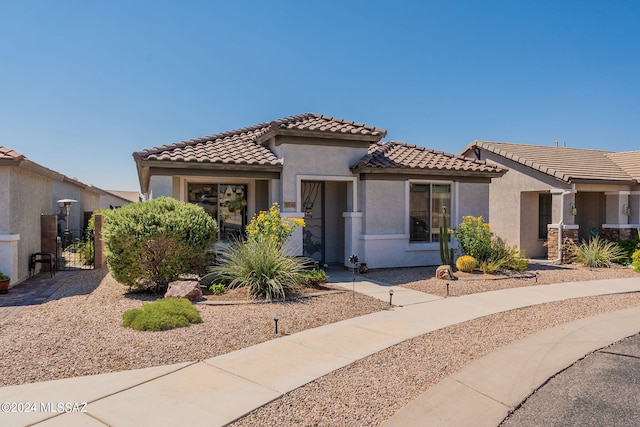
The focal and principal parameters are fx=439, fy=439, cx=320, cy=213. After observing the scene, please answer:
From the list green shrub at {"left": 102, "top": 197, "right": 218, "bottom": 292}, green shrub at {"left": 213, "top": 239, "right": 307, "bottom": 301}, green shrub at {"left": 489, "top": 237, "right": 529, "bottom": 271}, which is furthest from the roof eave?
green shrub at {"left": 102, "top": 197, "right": 218, "bottom": 292}

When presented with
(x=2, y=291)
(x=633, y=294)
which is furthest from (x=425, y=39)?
(x=2, y=291)

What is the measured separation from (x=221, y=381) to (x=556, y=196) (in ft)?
53.6

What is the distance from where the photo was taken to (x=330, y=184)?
14711 millimetres

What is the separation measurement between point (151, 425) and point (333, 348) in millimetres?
2836

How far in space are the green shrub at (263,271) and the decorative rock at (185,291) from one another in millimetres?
830

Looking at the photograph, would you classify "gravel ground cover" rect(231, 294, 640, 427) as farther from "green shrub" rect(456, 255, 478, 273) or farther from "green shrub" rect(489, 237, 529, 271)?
"green shrub" rect(489, 237, 529, 271)

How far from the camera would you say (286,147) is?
496 inches

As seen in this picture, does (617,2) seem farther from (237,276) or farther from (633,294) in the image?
(237,276)

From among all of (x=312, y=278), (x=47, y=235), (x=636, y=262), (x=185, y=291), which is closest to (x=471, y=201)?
(x=636, y=262)

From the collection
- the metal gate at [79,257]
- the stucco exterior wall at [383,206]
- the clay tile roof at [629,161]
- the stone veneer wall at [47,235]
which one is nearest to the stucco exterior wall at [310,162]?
the stucco exterior wall at [383,206]

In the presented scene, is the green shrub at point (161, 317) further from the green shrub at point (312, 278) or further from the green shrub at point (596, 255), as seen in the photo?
the green shrub at point (596, 255)

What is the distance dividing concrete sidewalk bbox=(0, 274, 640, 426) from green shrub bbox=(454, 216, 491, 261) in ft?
17.9

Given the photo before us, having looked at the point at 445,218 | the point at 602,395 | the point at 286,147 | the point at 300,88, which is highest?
the point at 300,88

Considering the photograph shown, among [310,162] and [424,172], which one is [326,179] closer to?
[310,162]
